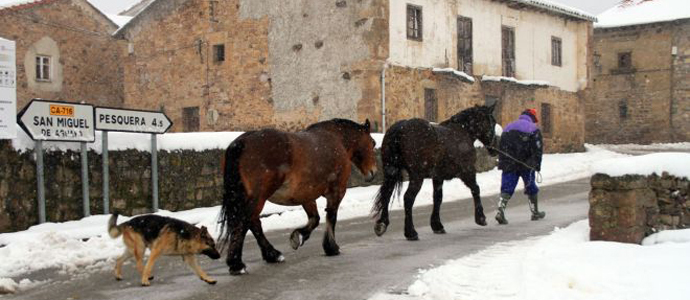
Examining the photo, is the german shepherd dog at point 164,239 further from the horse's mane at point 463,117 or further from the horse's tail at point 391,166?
the horse's mane at point 463,117

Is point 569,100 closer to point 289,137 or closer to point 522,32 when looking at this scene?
point 522,32

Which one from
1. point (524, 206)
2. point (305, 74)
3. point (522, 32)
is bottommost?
point (524, 206)

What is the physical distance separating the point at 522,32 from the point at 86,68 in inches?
715

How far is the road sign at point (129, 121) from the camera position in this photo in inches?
397

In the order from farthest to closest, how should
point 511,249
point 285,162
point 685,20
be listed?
1. point 685,20
2. point 511,249
3. point 285,162

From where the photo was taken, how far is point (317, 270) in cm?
669

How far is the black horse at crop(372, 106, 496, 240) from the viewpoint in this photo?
8836 millimetres

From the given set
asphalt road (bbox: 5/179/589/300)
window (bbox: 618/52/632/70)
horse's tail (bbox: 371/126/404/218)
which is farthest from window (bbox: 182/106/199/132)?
window (bbox: 618/52/632/70)

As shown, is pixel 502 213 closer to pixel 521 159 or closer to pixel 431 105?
pixel 521 159

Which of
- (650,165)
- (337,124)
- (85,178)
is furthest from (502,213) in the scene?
(85,178)

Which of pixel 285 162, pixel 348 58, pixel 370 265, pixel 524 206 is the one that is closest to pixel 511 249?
pixel 370 265

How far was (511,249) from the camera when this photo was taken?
7793 mm

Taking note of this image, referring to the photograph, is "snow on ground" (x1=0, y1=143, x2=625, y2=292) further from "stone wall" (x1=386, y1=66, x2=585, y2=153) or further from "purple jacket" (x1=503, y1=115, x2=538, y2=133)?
"stone wall" (x1=386, y1=66, x2=585, y2=153)

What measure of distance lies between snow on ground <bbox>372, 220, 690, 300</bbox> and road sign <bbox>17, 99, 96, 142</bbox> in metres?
5.83
